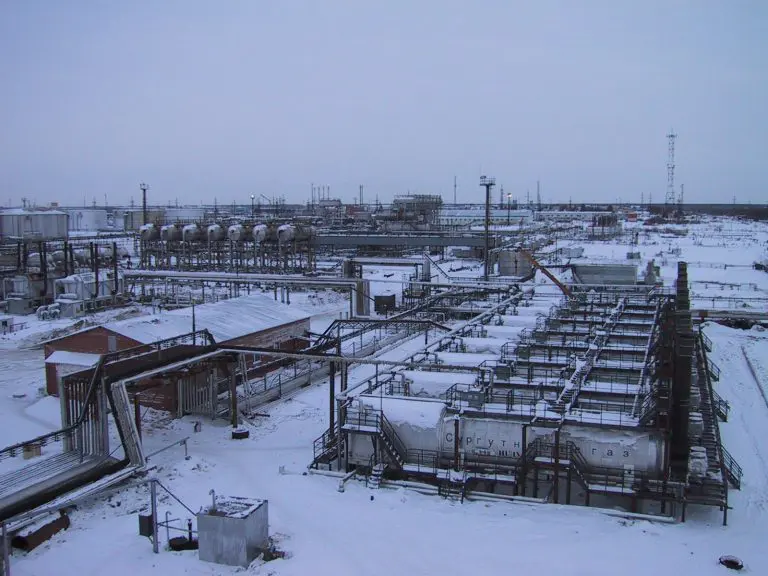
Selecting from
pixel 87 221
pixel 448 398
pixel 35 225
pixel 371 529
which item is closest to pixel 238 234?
pixel 35 225

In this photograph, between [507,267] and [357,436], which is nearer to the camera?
[357,436]

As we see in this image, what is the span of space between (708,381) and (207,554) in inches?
612

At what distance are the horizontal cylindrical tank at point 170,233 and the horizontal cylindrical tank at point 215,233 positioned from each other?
228cm

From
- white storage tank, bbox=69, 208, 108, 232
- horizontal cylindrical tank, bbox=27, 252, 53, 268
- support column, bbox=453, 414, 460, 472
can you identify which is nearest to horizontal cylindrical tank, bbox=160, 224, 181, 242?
horizontal cylindrical tank, bbox=27, 252, 53, 268

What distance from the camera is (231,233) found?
4484cm

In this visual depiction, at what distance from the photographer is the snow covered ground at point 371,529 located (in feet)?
35.3

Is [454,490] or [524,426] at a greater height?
[524,426]

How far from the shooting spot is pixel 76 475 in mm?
13172

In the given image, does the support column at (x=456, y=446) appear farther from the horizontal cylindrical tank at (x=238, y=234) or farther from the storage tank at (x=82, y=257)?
the storage tank at (x=82, y=257)

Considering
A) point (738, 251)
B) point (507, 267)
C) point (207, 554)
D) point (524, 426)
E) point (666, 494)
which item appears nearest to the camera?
point (207, 554)

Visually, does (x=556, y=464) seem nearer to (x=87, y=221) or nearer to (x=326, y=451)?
(x=326, y=451)

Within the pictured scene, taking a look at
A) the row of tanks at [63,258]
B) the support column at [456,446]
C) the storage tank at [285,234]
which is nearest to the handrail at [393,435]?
the support column at [456,446]

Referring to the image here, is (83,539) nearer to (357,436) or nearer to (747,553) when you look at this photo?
(357,436)

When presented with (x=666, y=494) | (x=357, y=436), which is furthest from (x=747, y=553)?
(x=357, y=436)
